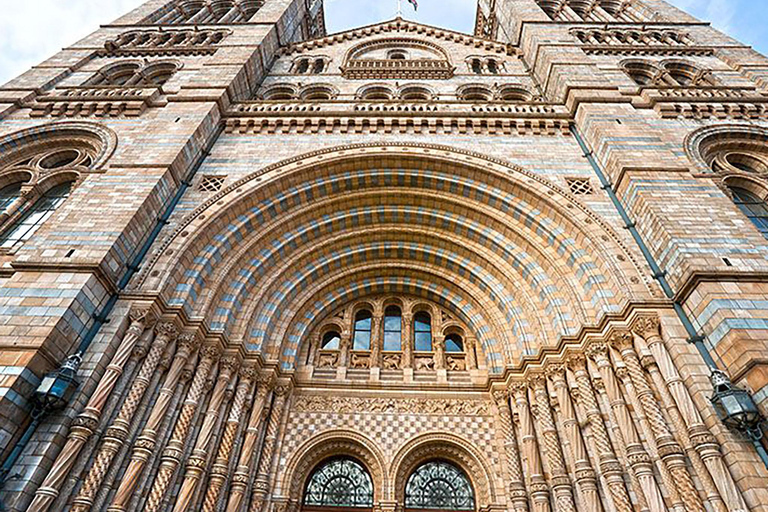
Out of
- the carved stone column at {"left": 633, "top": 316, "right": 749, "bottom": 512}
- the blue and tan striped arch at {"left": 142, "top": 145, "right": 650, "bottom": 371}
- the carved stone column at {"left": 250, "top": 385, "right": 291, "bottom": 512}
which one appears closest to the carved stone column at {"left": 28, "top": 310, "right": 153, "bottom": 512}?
the blue and tan striped arch at {"left": 142, "top": 145, "right": 650, "bottom": 371}

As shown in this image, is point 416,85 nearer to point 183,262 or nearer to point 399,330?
point 399,330

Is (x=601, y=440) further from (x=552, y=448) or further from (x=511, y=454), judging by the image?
(x=511, y=454)

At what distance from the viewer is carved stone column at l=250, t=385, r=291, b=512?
7.81 metres

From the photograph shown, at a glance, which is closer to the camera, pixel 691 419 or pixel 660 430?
pixel 691 419

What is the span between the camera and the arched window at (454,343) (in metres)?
11.0

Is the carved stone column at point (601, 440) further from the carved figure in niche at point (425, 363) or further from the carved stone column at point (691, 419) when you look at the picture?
the carved figure in niche at point (425, 363)

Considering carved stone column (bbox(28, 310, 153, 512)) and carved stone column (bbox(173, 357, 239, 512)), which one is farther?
carved stone column (bbox(173, 357, 239, 512))

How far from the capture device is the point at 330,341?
11.2m

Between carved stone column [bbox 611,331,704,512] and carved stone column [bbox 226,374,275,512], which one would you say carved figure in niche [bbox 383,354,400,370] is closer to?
carved stone column [bbox 226,374,275,512]

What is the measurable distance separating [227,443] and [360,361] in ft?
11.8

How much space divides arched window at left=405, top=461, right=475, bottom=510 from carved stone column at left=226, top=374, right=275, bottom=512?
3.20 metres

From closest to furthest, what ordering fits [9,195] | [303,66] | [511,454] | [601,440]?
[601,440] < [511,454] < [9,195] < [303,66]

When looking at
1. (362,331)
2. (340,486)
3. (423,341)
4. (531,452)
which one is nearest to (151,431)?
(340,486)

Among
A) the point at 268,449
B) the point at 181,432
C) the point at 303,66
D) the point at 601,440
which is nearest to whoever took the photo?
the point at 601,440
